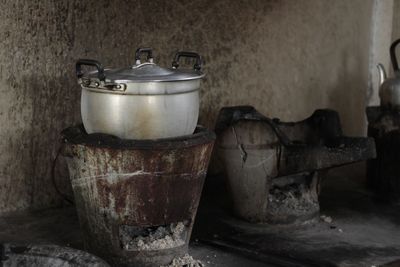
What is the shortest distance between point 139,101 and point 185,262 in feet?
2.33

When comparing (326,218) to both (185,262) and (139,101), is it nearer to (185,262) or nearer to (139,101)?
(185,262)

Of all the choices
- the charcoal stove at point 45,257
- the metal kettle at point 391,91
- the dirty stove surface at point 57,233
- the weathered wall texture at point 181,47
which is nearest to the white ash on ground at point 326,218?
the dirty stove surface at point 57,233

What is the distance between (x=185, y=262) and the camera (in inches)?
115

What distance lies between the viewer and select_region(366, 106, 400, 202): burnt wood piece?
3.93m

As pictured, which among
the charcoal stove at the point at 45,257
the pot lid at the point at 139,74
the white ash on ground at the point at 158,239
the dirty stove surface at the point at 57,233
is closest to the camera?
the charcoal stove at the point at 45,257

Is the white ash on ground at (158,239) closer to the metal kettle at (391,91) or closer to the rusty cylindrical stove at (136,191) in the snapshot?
the rusty cylindrical stove at (136,191)

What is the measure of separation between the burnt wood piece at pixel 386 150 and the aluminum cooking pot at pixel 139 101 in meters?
1.54

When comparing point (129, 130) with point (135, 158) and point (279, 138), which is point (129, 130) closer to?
point (135, 158)

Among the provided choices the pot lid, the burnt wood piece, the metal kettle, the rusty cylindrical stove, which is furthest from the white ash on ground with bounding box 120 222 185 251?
the metal kettle

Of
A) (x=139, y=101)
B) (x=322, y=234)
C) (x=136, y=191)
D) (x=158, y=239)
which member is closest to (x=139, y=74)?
(x=139, y=101)

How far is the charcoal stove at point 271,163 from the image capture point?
3.38 meters

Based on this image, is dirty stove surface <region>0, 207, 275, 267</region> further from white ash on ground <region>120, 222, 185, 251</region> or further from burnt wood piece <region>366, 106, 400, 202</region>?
burnt wood piece <region>366, 106, 400, 202</region>

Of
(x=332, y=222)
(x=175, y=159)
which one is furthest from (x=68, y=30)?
(x=332, y=222)

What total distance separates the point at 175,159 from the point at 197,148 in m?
0.11
